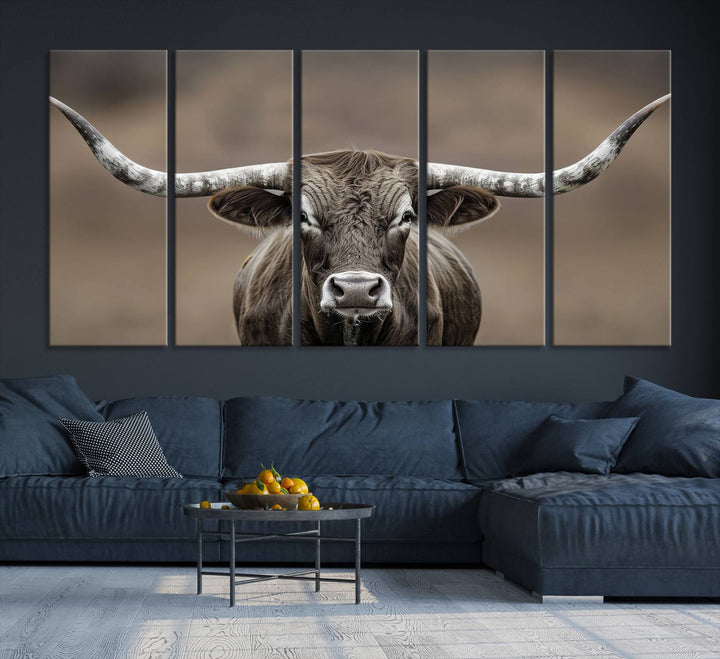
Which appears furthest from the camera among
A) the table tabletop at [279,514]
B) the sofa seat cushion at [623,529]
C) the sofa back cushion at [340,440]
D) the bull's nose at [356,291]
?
the bull's nose at [356,291]

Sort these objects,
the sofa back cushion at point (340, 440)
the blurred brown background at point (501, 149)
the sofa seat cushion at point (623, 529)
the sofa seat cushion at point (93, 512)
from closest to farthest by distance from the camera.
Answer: the sofa seat cushion at point (623, 529) < the sofa seat cushion at point (93, 512) < the sofa back cushion at point (340, 440) < the blurred brown background at point (501, 149)

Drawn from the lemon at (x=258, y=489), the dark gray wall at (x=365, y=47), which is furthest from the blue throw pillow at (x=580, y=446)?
the lemon at (x=258, y=489)

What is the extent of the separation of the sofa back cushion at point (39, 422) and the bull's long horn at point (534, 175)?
2370mm

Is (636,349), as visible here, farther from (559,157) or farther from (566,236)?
(559,157)

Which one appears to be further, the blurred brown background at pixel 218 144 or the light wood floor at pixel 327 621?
the blurred brown background at pixel 218 144

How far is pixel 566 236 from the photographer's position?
621 cm

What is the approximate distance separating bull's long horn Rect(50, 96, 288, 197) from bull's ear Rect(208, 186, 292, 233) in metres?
0.05

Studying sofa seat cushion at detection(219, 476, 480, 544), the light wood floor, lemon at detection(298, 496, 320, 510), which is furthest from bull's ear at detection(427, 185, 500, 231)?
lemon at detection(298, 496, 320, 510)

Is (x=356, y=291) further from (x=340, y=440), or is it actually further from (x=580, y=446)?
(x=580, y=446)

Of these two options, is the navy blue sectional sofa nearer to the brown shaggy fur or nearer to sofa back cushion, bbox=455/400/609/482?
sofa back cushion, bbox=455/400/609/482

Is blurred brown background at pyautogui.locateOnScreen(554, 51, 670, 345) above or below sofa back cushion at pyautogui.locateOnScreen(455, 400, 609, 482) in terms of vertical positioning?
above

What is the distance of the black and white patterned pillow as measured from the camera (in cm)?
516

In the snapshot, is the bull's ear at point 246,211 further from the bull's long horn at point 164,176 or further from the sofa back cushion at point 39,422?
the sofa back cushion at point 39,422

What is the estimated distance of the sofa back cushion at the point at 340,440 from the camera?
18.0ft
